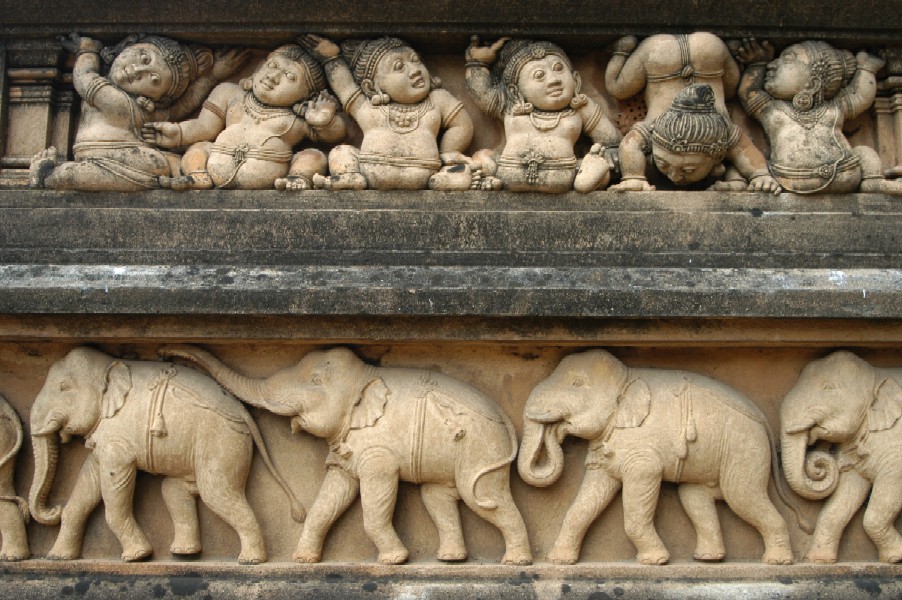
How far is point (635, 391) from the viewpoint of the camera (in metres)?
4.39

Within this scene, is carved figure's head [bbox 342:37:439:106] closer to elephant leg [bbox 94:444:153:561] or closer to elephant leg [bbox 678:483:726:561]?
elephant leg [bbox 94:444:153:561]

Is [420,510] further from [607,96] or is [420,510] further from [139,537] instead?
[607,96]

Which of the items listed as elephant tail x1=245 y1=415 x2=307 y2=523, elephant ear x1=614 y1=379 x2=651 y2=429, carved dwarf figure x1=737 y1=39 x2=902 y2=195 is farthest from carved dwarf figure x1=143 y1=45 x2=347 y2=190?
carved dwarf figure x1=737 y1=39 x2=902 y2=195

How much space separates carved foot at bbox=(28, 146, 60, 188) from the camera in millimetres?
4625

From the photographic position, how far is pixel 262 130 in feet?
15.3

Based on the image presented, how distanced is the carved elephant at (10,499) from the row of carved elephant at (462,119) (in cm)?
118

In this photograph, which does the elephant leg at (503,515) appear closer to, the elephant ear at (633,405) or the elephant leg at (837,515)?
the elephant ear at (633,405)

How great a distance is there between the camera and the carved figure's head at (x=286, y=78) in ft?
15.4

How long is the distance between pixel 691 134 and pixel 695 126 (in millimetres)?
44

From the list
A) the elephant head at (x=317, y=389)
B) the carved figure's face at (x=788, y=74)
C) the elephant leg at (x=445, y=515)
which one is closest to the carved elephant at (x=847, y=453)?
the carved figure's face at (x=788, y=74)

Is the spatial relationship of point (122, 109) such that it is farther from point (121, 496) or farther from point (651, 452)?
point (651, 452)

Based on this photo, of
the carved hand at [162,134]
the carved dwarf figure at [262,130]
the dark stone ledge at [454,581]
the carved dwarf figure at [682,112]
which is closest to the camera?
the dark stone ledge at [454,581]

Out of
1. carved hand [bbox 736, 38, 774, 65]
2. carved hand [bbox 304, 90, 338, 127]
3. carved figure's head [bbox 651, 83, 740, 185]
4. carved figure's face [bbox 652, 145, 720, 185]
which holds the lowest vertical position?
carved figure's face [bbox 652, 145, 720, 185]

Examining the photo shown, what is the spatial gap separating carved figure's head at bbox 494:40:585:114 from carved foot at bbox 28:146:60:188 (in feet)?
7.53
